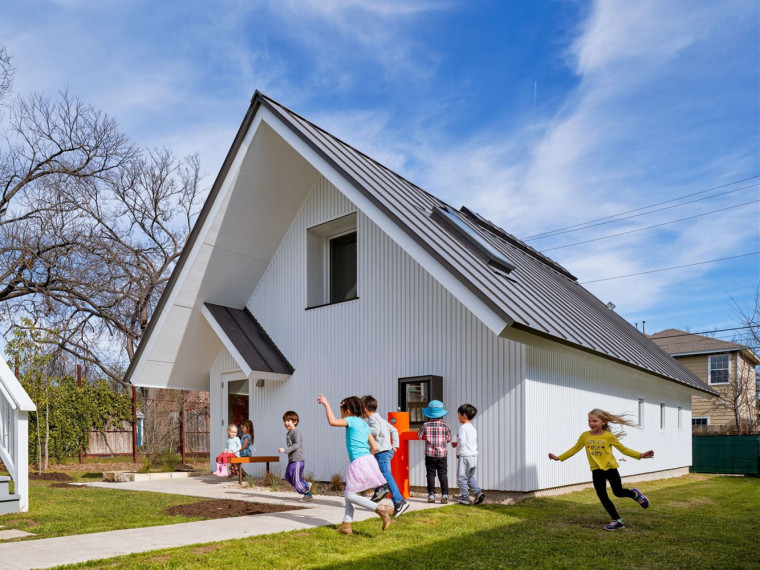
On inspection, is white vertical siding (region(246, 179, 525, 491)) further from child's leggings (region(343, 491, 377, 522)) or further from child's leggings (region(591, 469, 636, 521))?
child's leggings (region(343, 491, 377, 522))

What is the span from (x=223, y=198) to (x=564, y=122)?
1016 cm

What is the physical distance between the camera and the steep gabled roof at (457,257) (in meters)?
10.2

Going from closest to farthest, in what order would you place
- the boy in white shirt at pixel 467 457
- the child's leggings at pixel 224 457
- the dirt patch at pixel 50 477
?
1. the boy in white shirt at pixel 467 457
2. the child's leggings at pixel 224 457
3. the dirt patch at pixel 50 477

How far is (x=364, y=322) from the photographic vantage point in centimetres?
1315

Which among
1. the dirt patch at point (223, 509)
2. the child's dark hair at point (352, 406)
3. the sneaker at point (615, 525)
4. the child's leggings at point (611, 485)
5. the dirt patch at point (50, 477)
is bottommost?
the dirt patch at point (50, 477)

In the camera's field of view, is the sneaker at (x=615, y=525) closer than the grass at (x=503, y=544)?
No

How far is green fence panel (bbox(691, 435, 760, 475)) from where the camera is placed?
21.9 metres

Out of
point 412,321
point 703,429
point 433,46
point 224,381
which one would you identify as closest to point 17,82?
point 224,381

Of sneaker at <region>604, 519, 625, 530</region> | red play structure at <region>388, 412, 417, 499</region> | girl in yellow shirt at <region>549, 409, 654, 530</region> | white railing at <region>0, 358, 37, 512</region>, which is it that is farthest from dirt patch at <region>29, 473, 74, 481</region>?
sneaker at <region>604, 519, 625, 530</region>

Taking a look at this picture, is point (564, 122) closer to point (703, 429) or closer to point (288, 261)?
point (288, 261)

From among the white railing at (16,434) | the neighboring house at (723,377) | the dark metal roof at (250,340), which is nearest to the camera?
the white railing at (16,434)

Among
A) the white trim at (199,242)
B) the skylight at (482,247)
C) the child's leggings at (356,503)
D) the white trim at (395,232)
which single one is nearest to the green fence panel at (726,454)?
the skylight at (482,247)

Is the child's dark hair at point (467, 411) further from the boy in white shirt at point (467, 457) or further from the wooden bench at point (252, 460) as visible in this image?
the wooden bench at point (252, 460)

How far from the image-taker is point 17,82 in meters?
26.2
